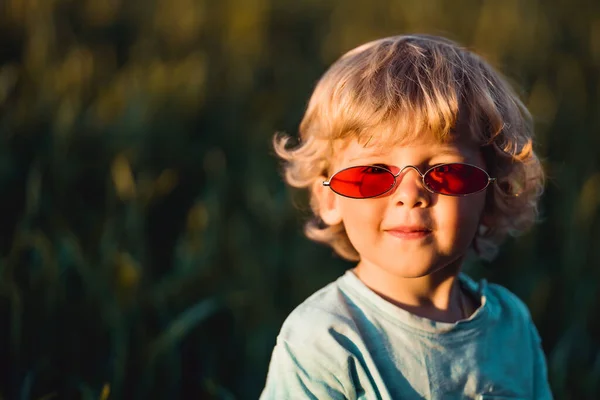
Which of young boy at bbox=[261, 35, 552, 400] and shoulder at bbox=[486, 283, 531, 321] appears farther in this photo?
shoulder at bbox=[486, 283, 531, 321]

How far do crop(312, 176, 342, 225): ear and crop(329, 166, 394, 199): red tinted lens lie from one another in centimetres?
15

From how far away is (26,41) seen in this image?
14.3 feet

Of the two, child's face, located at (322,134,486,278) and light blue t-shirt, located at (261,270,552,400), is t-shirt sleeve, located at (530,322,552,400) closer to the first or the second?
light blue t-shirt, located at (261,270,552,400)

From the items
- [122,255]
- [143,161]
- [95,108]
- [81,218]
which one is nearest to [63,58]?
[95,108]

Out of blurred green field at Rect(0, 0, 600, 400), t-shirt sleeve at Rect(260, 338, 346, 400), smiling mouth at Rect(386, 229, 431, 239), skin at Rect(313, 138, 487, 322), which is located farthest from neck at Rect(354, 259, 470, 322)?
blurred green field at Rect(0, 0, 600, 400)

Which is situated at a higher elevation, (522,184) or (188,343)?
(522,184)

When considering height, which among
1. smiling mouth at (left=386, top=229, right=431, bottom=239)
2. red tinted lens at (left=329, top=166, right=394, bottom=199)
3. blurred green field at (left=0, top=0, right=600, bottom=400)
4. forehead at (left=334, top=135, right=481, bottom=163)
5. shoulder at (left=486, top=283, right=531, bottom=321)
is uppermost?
forehead at (left=334, top=135, right=481, bottom=163)

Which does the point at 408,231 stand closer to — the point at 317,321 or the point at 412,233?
the point at 412,233

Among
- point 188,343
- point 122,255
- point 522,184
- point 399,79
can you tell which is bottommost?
point 188,343

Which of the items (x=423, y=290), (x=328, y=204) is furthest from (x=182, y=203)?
(x=423, y=290)

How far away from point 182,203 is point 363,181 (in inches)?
62.1

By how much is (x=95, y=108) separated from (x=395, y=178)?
2.17 meters

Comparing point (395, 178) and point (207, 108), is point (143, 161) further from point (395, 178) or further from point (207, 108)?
point (395, 178)

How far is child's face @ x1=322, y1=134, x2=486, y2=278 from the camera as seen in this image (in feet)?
6.10
